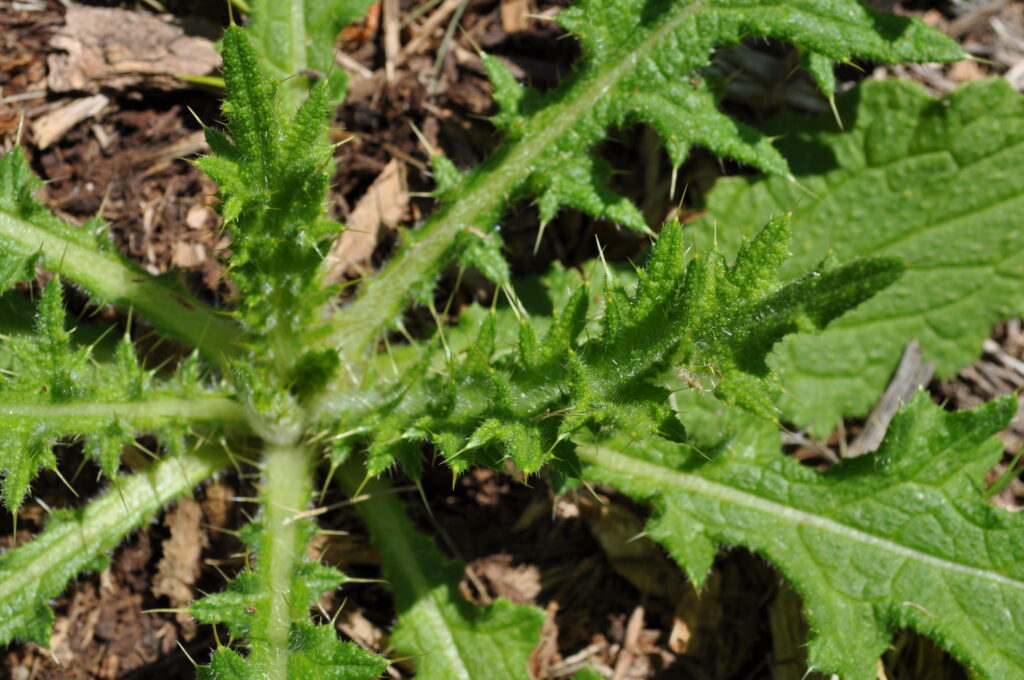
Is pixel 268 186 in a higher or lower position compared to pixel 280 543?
higher

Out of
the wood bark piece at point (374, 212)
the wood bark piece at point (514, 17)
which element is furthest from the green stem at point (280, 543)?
the wood bark piece at point (514, 17)

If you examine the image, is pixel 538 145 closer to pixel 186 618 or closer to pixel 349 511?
pixel 349 511

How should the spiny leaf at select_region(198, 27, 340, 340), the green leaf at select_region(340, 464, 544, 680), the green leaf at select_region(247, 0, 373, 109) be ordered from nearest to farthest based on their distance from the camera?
the spiny leaf at select_region(198, 27, 340, 340) → the green leaf at select_region(340, 464, 544, 680) → the green leaf at select_region(247, 0, 373, 109)

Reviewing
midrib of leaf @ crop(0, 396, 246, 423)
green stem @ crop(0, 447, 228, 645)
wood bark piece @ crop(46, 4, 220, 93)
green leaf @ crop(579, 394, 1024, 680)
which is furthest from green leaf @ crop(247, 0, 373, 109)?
green leaf @ crop(579, 394, 1024, 680)

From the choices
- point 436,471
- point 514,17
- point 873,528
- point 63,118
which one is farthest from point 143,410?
point 873,528

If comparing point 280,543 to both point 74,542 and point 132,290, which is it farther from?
point 132,290

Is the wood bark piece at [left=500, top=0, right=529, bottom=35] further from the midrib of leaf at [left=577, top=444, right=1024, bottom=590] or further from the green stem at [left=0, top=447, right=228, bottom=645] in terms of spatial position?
the green stem at [left=0, top=447, right=228, bottom=645]

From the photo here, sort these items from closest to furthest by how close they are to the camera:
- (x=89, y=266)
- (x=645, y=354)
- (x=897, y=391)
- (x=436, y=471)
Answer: (x=645, y=354) → (x=89, y=266) → (x=436, y=471) → (x=897, y=391)
